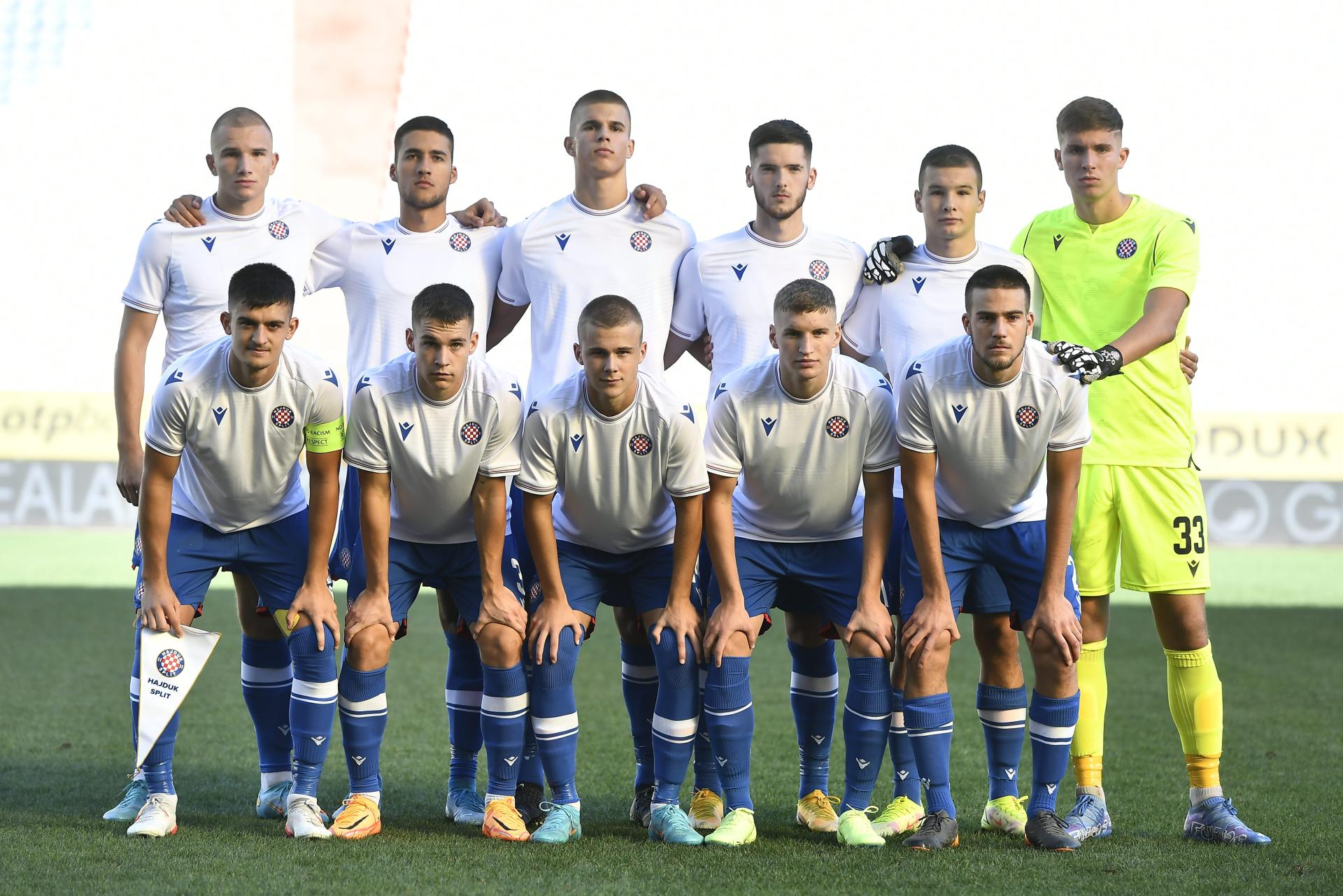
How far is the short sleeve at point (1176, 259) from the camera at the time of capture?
4.29 m

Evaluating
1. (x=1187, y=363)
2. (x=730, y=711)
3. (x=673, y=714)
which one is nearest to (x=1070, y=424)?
(x=1187, y=363)

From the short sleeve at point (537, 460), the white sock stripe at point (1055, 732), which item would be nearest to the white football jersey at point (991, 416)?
the white sock stripe at point (1055, 732)

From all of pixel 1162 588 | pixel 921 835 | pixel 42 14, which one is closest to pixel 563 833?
pixel 921 835

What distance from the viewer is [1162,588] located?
13.9 ft

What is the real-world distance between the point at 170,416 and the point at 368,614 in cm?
78

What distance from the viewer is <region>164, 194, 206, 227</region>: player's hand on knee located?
436 cm

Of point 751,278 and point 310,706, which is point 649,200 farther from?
point 310,706

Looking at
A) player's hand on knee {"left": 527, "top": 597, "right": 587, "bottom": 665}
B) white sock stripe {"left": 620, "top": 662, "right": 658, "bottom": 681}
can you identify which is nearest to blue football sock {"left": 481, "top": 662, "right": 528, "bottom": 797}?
player's hand on knee {"left": 527, "top": 597, "right": 587, "bottom": 665}

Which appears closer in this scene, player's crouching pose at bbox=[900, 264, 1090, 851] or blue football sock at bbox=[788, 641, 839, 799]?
player's crouching pose at bbox=[900, 264, 1090, 851]

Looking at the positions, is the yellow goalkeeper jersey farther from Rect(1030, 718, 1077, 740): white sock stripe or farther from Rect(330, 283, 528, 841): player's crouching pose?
Rect(330, 283, 528, 841): player's crouching pose

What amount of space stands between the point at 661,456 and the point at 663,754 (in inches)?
33.4

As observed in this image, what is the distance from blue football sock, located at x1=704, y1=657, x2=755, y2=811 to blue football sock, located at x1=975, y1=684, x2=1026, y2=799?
739 millimetres

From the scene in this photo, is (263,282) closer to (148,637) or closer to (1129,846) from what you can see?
(148,637)

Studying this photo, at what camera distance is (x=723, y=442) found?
4.05m
